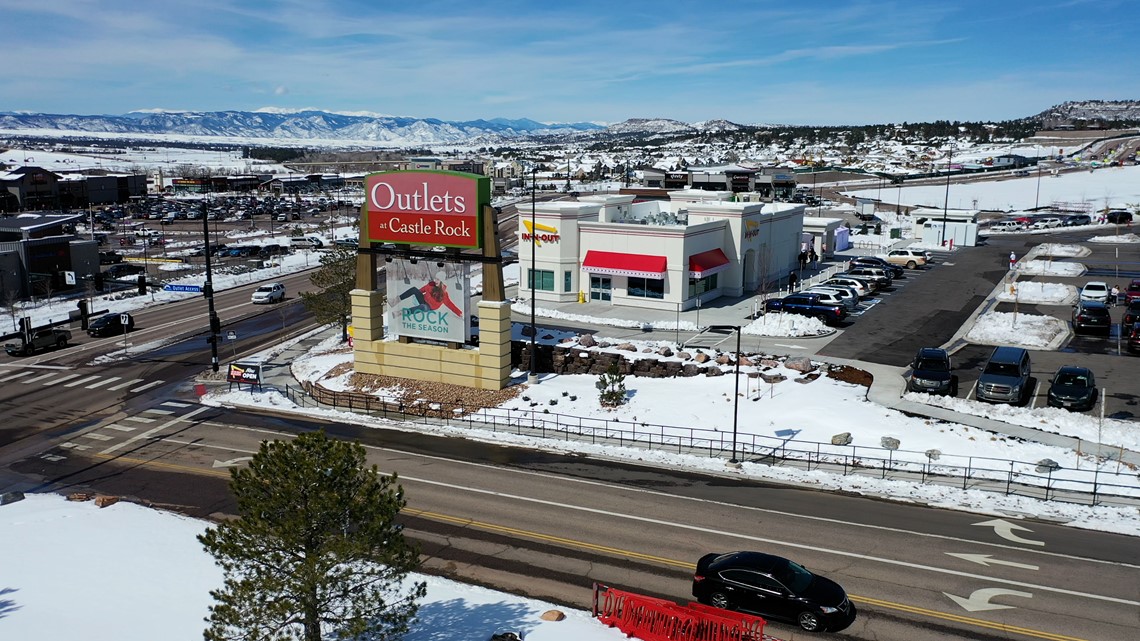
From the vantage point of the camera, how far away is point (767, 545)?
71.8 ft

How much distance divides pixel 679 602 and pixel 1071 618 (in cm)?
868

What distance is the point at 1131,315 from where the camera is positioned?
45.3 meters

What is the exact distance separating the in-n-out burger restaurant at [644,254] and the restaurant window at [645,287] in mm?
64

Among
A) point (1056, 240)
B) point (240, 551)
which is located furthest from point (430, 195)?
point (1056, 240)

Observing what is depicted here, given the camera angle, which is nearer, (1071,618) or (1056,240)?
(1071,618)

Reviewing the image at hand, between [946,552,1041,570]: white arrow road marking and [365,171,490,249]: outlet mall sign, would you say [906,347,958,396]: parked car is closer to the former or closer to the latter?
[946,552,1041,570]: white arrow road marking

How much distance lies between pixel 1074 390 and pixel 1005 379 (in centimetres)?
247

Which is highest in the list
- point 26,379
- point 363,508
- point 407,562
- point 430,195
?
point 430,195

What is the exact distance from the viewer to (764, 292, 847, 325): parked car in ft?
154

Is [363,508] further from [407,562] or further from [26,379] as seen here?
[26,379]

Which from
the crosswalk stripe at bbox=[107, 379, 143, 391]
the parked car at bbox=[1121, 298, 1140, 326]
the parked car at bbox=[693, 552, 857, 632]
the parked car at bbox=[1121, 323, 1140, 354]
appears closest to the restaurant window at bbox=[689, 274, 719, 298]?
the parked car at bbox=[1121, 323, 1140, 354]

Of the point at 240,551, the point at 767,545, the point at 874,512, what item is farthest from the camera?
the point at 874,512

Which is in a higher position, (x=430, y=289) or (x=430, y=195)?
(x=430, y=195)

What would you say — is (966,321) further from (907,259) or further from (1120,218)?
(1120,218)
